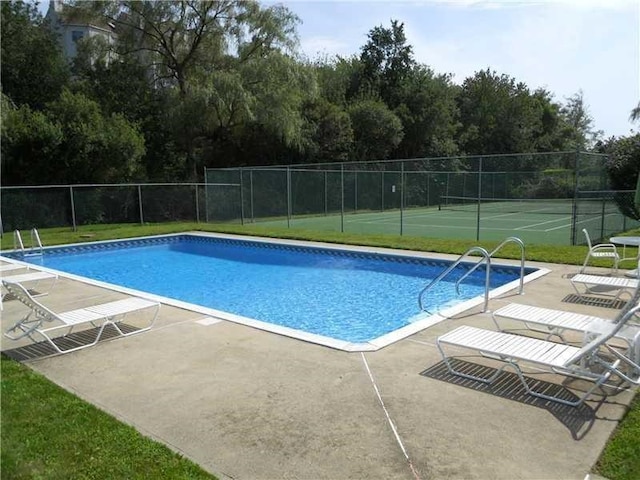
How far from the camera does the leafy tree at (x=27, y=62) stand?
70.8ft

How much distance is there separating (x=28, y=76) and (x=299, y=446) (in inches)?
965

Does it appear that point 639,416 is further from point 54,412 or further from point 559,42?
point 559,42

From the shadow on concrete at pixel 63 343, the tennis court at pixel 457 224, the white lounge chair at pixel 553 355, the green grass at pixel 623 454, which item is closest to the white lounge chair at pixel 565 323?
the white lounge chair at pixel 553 355

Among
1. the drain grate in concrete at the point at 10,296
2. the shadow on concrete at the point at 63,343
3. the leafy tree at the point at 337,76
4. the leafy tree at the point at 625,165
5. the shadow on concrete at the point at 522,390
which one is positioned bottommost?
the drain grate in concrete at the point at 10,296

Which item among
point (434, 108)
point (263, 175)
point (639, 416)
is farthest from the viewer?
point (434, 108)

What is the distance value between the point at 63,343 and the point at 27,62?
21.8 metres

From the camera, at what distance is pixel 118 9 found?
2141 cm

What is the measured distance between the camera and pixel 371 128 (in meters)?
30.4

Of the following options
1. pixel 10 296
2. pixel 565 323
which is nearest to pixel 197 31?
pixel 10 296

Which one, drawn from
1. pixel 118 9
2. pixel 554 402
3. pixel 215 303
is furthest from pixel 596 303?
pixel 118 9

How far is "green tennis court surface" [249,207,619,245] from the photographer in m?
14.1

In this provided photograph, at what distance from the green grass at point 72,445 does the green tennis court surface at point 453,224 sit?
35.1 feet

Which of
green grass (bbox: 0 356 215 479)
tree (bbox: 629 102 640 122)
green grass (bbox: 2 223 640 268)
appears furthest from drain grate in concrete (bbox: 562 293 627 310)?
tree (bbox: 629 102 640 122)

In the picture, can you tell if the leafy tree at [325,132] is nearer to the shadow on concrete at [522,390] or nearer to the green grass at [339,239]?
the green grass at [339,239]
